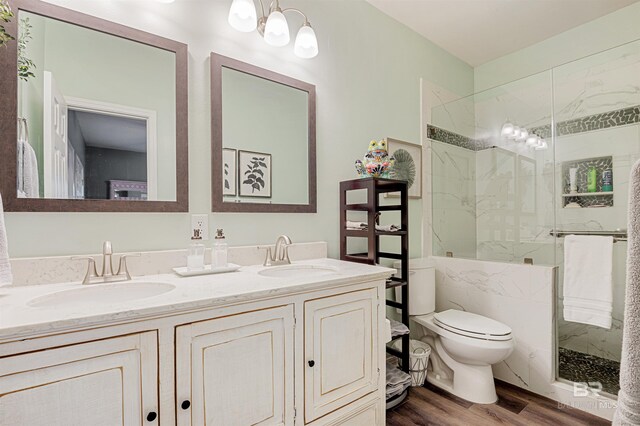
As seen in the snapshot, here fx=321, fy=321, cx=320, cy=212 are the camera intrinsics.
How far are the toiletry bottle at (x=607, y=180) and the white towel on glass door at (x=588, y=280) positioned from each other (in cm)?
44

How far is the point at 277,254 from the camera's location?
1.69 metres

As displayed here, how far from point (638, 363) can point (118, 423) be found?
1.13 metres

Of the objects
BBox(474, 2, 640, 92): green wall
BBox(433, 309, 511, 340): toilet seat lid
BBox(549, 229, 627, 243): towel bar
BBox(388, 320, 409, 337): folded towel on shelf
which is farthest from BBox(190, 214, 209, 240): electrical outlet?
BBox(474, 2, 640, 92): green wall

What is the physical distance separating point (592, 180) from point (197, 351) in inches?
104

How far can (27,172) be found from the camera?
1183mm

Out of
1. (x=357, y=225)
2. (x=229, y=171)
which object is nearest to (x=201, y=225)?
(x=229, y=171)

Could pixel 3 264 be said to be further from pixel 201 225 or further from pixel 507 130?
pixel 507 130

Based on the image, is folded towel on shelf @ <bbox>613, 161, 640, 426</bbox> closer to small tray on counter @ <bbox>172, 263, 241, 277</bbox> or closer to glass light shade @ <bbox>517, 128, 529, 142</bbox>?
small tray on counter @ <bbox>172, 263, 241, 277</bbox>

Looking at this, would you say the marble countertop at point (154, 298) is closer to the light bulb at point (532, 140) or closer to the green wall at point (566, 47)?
the light bulb at point (532, 140)

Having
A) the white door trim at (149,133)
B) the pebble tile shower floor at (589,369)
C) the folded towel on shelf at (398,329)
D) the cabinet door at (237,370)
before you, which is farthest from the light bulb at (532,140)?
the white door trim at (149,133)

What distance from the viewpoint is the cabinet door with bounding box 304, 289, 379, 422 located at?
1258mm

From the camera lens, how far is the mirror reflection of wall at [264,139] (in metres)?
1.65

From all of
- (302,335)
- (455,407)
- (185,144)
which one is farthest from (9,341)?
(455,407)

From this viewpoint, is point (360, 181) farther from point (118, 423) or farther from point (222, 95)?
point (118, 423)
